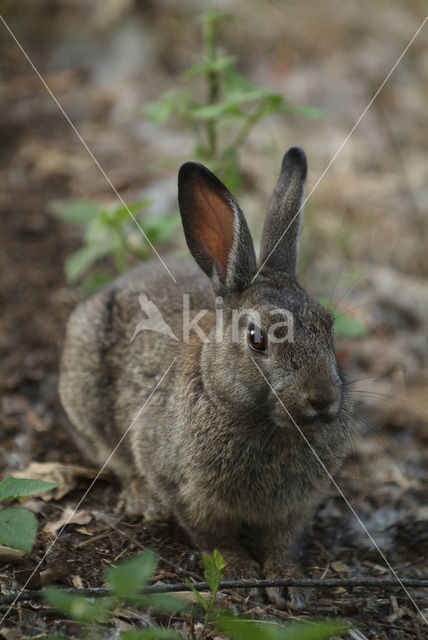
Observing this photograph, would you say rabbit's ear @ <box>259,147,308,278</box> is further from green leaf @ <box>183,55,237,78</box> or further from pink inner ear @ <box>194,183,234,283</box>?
green leaf @ <box>183,55,237,78</box>

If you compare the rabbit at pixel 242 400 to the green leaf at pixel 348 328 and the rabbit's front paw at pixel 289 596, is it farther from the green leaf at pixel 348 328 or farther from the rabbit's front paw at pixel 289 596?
the green leaf at pixel 348 328

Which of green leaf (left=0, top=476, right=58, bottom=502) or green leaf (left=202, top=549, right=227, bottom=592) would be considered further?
green leaf (left=0, top=476, right=58, bottom=502)

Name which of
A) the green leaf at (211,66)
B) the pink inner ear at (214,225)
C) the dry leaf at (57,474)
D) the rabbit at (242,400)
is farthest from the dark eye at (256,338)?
the green leaf at (211,66)

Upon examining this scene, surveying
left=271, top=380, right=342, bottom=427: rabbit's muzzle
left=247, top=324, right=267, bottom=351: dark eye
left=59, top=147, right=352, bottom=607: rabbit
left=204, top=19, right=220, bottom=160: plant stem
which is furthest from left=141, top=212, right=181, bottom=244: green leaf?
left=271, top=380, right=342, bottom=427: rabbit's muzzle

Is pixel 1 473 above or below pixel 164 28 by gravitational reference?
below

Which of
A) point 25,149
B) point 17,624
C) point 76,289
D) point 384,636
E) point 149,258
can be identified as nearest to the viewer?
point 17,624

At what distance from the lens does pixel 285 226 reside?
15.2 ft

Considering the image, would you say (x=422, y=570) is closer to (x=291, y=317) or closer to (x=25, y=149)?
(x=291, y=317)

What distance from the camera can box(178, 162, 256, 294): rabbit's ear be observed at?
14.3 feet

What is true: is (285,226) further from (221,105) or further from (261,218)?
(261,218)

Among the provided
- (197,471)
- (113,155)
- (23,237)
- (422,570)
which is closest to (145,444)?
(197,471)

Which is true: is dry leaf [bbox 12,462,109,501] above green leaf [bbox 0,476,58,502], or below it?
below

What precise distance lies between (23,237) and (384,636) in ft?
18.3

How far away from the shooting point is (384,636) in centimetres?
385
